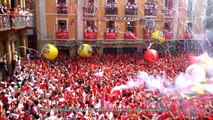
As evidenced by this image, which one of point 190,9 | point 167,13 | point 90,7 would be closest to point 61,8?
point 90,7

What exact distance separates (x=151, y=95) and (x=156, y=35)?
36.5 ft

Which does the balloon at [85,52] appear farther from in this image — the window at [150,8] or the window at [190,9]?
the window at [190,9]

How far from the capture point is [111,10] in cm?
2423

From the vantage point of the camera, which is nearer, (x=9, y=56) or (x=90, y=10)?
(x=9, y=56)

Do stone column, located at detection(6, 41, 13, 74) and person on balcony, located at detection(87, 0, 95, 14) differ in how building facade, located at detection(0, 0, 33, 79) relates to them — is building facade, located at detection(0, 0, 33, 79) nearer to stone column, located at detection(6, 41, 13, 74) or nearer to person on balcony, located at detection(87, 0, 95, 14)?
stone column, located at detection(6, 41, 13, 74)

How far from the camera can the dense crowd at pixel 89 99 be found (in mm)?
9816

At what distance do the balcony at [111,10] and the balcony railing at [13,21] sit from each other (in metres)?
6.94

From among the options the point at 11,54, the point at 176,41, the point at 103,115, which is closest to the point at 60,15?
the point at 11,54

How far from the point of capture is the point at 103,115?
9.86 m

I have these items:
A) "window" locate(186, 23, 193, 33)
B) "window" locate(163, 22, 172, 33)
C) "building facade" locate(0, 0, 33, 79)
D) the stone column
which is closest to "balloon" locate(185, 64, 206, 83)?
"building facade" locate(0, 0, 33, 79)

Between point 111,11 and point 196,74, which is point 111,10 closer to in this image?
point 111,11

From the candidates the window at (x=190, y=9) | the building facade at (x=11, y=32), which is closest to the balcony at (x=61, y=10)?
the building facade at (x=11, y=32)

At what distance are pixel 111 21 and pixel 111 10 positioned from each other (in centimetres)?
92

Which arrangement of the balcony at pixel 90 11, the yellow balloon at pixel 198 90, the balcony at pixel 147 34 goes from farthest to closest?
the balcony at pixel 147 34 → the balcony at pixel 90 11 → the yellow balloon at pixel 198 90
